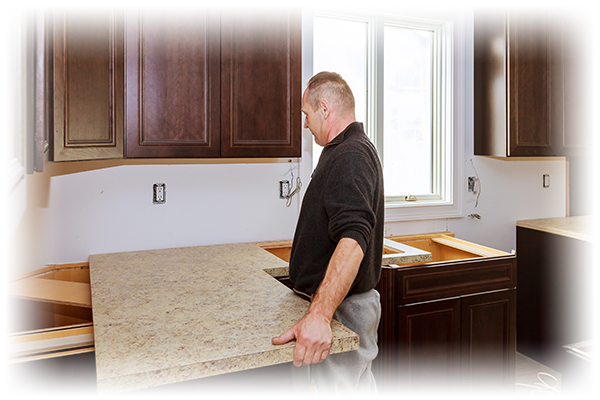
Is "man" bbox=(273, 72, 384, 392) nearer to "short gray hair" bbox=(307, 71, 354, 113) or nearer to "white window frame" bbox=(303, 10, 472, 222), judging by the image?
"short gray hair" bbox=(307, 71, 354, 113)

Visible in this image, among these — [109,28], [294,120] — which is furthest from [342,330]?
[109,28]

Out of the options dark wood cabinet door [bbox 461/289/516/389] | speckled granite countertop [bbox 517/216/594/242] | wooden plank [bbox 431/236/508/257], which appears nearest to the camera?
dark wood cabinet door [bbox 461/289/516/389]

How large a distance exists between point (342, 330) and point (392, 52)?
2.22 metres

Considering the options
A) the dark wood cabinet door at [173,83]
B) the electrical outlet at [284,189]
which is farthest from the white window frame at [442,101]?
the dark wood cabinet door at [173,83]

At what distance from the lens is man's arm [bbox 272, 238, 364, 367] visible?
3.84 ft

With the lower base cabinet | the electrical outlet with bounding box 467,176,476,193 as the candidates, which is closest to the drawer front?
the lower base cabinet

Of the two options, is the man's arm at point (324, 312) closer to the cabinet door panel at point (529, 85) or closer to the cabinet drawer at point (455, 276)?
the cabinet drawer at point (455, 276)

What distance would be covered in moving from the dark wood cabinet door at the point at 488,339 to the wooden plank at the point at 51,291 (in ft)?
5.73

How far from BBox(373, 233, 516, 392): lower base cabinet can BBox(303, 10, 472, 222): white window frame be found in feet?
1.87

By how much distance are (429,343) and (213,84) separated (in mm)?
1601

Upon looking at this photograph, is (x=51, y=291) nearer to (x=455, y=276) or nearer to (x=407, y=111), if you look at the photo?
(x=455, y=276)

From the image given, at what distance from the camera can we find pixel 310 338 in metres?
1.18

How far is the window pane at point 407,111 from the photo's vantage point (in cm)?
303

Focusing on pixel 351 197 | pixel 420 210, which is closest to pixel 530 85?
pixel 420 210
